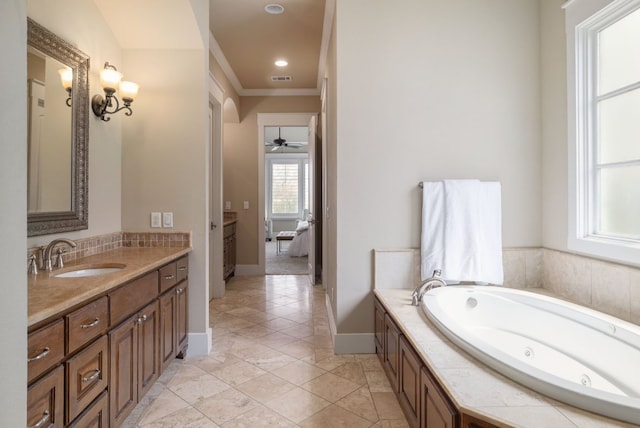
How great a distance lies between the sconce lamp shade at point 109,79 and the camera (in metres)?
2.36

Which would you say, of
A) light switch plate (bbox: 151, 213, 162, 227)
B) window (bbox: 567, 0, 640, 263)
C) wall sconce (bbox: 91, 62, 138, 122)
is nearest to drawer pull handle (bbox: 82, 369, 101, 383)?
light switch plate (bbox: 151, 213, 162, 227)

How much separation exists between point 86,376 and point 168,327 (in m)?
0.90

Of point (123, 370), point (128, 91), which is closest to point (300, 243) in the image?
point (128, 91)

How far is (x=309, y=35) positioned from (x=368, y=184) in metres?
2.00

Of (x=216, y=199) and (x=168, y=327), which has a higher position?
(x=216, y=199)

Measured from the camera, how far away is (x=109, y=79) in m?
2.37

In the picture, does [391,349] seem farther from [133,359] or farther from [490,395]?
[133,359]

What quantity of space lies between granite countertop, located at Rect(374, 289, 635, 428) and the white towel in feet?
3.33

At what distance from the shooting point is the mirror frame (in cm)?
196

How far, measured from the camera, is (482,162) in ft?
9.20

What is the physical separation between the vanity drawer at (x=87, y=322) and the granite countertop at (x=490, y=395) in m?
1.39

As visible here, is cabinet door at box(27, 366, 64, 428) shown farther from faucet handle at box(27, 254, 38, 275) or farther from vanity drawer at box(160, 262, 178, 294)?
vanity drawer at box(160, 262, 178, 294)

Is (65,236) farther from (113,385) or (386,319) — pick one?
(386,319)

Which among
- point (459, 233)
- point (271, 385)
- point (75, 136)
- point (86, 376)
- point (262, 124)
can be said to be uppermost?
point (262, 124)
